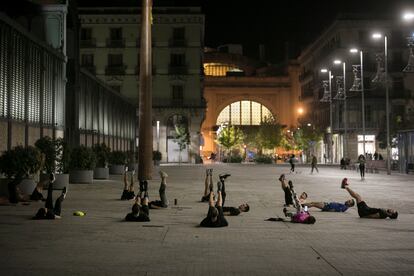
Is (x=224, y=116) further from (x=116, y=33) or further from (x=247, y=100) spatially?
(x=116, y=33)

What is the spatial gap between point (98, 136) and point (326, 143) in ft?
170

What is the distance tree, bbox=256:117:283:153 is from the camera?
95812 millimetres

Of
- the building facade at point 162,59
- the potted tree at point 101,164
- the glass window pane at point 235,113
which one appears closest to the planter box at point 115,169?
the potted tree at point 101,164

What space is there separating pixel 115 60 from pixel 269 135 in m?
29.3

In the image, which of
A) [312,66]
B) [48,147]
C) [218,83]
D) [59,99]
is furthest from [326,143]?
[48,147]

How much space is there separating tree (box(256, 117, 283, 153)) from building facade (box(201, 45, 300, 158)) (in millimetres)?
8238

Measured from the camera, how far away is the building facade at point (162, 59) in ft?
252

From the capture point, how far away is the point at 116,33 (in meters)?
78.1

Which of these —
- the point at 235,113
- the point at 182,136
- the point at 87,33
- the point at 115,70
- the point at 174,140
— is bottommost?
the point at 174,140

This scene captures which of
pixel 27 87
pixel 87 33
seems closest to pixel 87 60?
pixel 87 33

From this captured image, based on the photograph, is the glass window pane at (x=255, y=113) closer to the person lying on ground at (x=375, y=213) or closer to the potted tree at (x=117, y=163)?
the potted tree at (x=117, y=163)

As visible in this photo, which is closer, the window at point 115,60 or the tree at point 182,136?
the tree at point 182,136

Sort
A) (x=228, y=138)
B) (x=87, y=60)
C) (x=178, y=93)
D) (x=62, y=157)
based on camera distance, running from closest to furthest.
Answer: (x=62, y=157), (x=178, y=93), (x=87, y=60), (x=228, y=138)

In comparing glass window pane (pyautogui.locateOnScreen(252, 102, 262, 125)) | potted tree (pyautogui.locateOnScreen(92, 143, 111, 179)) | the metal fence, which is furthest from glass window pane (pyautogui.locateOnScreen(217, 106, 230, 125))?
the metal fence
